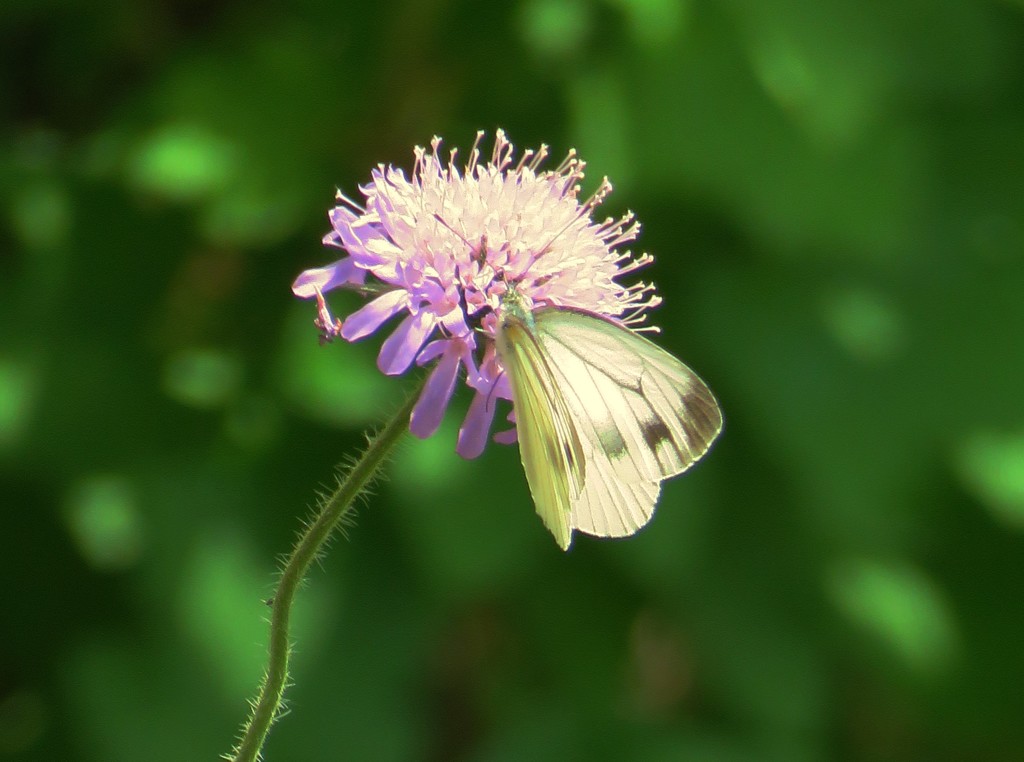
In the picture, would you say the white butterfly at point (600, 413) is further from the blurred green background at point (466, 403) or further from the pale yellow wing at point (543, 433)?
the blurred green background at point (466, 403)

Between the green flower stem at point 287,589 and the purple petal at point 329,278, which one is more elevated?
the purple petal at point 329,278

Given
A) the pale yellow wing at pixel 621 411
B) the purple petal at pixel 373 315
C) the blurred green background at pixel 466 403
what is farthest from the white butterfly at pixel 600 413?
the blurred green background at pixel 466 403

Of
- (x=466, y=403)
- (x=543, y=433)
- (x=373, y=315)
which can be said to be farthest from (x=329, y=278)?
(x=466, y=403)

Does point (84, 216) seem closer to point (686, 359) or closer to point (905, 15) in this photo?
point (686, 359)

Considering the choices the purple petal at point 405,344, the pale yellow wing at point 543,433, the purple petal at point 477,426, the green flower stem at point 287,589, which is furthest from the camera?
the purple petal at point 477,426

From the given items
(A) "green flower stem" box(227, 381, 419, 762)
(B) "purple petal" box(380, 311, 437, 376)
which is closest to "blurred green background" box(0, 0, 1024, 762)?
(B) "purple petal" box(380, 311, 437, 376)
